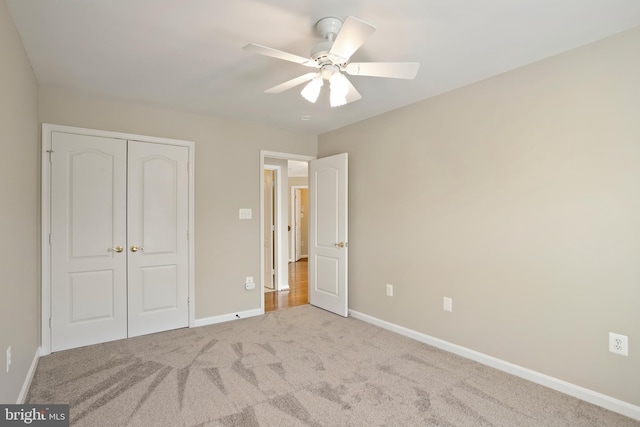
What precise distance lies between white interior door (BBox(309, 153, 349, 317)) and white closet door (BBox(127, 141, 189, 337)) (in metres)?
1.68

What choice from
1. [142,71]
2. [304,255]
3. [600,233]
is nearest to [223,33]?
[142,71]

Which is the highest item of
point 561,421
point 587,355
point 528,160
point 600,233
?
point 528,160

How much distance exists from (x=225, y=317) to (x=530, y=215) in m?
3.35

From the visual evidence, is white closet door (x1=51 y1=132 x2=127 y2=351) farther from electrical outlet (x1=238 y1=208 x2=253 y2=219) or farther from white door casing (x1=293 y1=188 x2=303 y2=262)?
white door casing (x1=293 y1=188 x2=303 y2=262)

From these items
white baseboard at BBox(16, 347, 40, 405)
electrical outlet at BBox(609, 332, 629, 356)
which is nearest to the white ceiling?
electrical outlet at BBox(609, 332, 629, 356)

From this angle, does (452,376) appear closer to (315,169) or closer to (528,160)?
(528,160)

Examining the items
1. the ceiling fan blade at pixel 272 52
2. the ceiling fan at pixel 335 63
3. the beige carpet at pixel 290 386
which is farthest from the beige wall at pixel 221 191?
the ceiling fan blade at pixel 272 52

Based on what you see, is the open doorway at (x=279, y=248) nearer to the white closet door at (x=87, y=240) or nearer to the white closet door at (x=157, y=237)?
the white closet door at (x=157, y=237)

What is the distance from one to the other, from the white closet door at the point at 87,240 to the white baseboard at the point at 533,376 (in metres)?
2.96

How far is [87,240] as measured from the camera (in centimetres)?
319

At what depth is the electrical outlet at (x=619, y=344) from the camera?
6.86 ft

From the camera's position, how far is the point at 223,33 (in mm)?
2098

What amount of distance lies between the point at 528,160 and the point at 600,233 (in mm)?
694

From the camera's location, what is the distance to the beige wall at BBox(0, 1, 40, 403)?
181 cm
